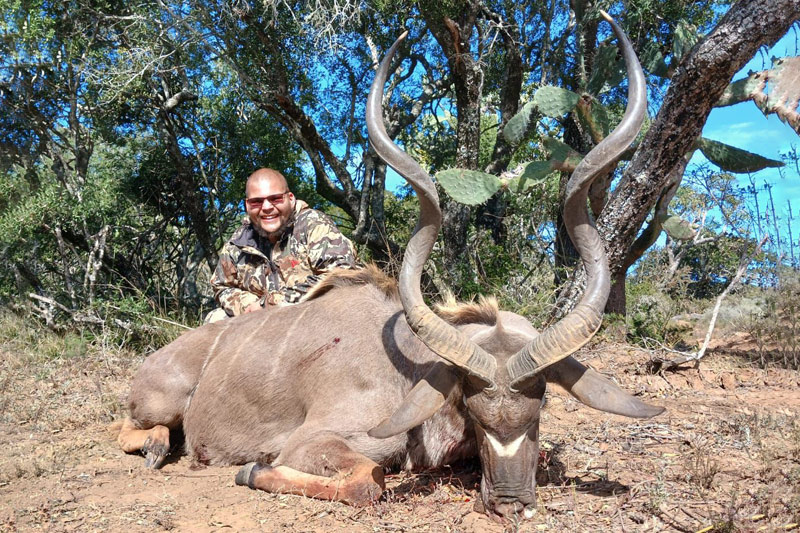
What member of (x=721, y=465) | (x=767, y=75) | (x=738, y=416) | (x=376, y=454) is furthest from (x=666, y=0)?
(x=376, y=454)

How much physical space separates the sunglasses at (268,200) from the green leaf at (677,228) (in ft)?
11.5

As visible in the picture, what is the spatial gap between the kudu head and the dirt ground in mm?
251

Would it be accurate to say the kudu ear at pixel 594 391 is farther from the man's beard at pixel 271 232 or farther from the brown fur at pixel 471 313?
the man's beard at pixel 271 232

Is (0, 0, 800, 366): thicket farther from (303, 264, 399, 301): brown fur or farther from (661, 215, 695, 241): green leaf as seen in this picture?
(303, 264, 399, 301): brown fur

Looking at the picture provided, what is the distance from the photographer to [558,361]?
308 centimetres

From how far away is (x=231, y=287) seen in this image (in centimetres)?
556

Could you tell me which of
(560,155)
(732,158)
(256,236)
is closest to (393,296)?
(256,236)

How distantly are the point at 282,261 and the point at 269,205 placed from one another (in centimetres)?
45

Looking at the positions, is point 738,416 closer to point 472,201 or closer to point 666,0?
point 472,201

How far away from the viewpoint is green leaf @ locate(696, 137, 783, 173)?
6184mm

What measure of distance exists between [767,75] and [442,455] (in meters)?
4.53

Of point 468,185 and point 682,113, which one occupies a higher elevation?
point 682,113

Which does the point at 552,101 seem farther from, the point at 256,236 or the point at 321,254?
A: the point at 256,236

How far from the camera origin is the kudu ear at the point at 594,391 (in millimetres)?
3088
